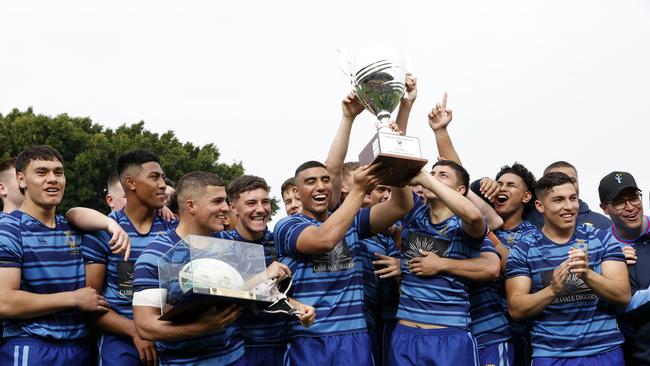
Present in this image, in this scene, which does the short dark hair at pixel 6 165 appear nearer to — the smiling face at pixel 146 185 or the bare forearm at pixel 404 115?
the smiling face at pixel 146 185

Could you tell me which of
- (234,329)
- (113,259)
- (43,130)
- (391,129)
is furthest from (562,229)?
(43,130)

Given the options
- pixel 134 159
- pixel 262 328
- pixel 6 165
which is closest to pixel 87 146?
pixel 6 165

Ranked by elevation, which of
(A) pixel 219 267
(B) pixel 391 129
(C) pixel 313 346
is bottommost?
(C) pixel 313 346

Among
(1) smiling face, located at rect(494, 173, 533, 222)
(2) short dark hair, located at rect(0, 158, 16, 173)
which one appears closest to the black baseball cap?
(1) smiling face, located at rect(494, 173, 533, 222)

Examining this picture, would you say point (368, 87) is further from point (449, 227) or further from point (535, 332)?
point (535, 332)

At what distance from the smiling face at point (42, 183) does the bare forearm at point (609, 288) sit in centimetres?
398

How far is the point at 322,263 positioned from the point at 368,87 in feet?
4.70

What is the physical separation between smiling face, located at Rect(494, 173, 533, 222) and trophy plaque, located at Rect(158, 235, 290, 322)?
9.38 feet

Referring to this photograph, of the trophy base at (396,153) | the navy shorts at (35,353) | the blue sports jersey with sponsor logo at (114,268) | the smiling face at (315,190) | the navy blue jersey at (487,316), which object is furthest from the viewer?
the navy blue jersey at (487,316)

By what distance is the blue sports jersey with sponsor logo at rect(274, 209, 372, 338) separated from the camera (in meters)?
5.69

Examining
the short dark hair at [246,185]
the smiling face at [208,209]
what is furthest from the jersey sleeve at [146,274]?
the short dark hair at [246,185]

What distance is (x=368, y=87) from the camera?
5.24m

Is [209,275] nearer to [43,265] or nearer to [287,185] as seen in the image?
[43,265]

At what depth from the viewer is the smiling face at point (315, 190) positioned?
240 inches
